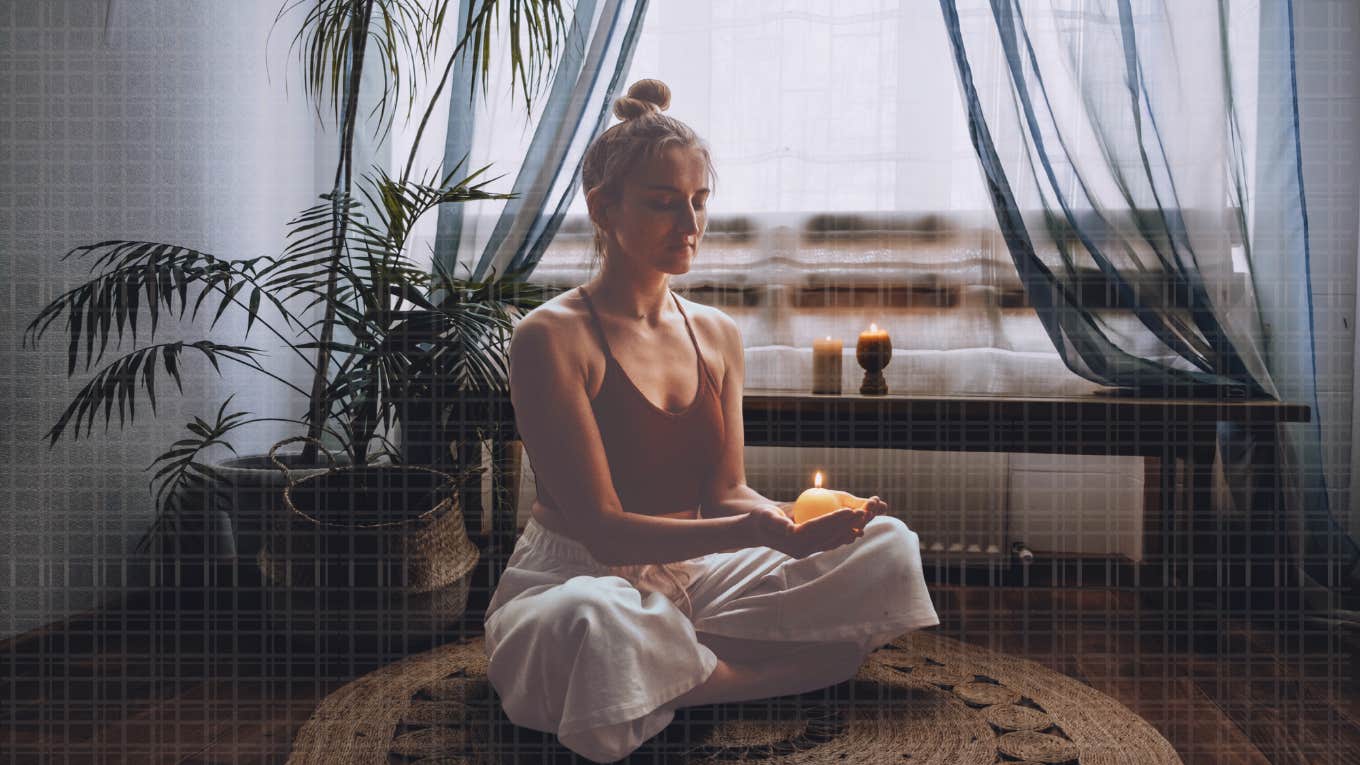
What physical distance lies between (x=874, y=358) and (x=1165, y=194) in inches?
22.7

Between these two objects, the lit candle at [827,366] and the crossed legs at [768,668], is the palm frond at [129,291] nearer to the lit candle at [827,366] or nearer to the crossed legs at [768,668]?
the crossed legs at [768,668]

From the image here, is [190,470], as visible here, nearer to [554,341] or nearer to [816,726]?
[554,341]

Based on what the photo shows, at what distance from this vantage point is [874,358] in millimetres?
1504

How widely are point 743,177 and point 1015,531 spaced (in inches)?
32.4

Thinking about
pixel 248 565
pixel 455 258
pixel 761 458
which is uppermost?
pixel 455 258

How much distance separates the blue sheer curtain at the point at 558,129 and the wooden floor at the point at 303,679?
68 cm

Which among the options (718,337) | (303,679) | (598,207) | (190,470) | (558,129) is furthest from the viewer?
(558,129)

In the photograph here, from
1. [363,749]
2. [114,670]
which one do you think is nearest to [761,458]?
[363,749]

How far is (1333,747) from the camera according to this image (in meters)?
0.95

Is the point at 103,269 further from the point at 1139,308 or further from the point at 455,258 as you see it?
the point at 1139,308

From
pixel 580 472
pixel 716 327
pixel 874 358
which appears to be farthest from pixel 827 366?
pixel 580 472

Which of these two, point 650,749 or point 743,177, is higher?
point 743,177

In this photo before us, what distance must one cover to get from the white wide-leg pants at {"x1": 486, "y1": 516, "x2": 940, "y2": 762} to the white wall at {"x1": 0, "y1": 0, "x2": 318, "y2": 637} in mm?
682

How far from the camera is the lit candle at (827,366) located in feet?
4.89
